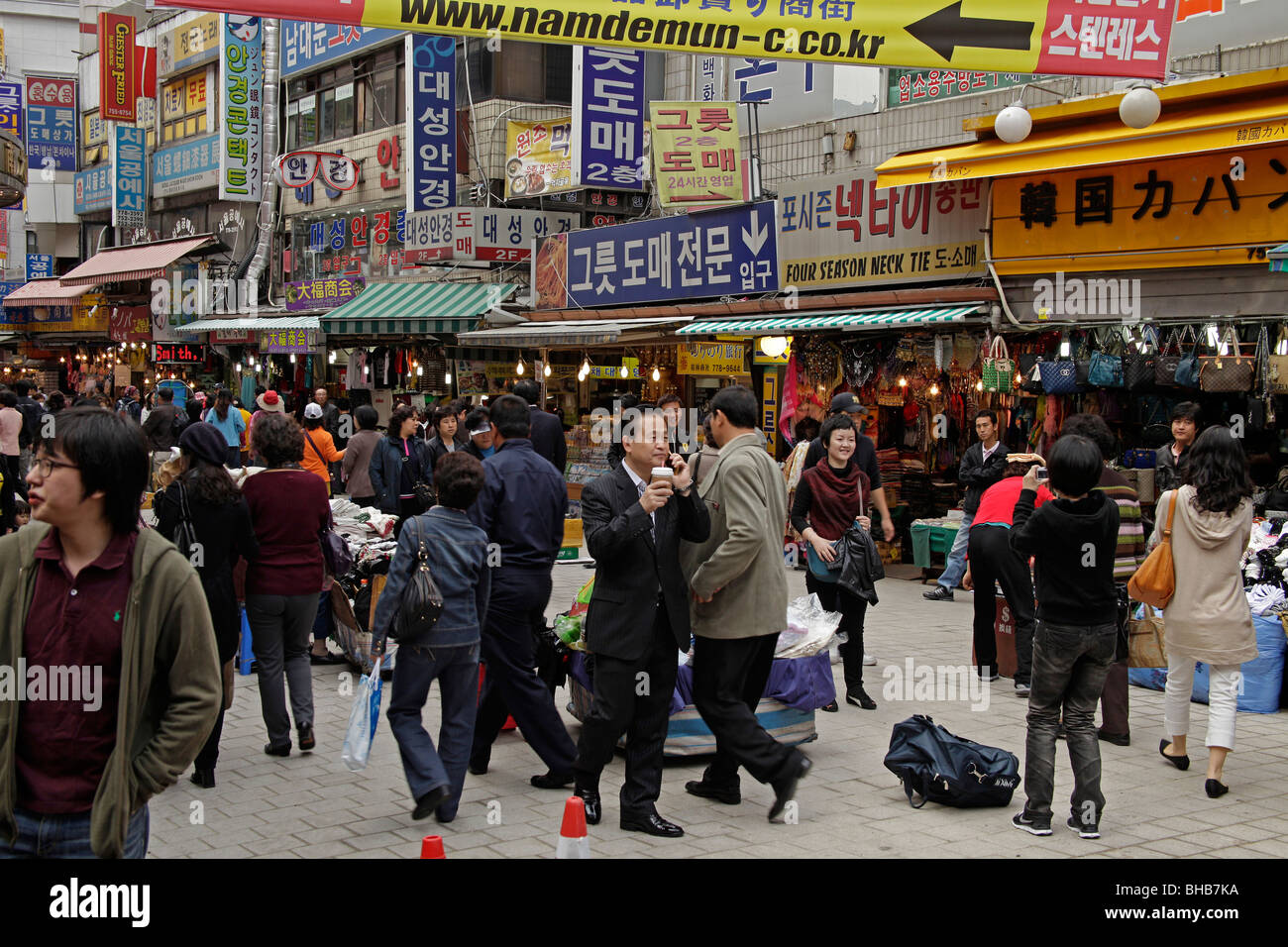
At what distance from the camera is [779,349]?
14.4 meters

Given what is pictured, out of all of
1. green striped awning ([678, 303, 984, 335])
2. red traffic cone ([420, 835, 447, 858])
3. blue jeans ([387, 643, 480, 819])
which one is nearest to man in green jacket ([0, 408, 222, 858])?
red traffic cone ([420, 835, 447, 858])

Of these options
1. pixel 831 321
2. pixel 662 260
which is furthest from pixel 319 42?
pixel 831 321

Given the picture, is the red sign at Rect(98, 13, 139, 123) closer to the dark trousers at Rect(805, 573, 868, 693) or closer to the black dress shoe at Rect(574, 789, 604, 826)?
the dark trousers at Rect(805, 573, 868, 693)

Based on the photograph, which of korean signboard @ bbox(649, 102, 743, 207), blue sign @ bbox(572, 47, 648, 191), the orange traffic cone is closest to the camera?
the orange traffic cone

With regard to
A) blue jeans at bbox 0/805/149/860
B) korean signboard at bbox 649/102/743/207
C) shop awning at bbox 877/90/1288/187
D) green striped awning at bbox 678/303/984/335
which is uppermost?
korean signboard at bbox 649/102/743/207

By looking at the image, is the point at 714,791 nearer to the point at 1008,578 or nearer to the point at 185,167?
the point at 1008,578

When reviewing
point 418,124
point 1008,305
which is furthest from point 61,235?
→ point 1008,305

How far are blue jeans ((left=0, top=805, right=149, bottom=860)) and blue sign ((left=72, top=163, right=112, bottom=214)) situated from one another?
36.4 metres

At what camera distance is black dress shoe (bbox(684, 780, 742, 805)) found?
20.2ft

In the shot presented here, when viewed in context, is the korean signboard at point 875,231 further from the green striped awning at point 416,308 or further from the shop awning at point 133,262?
the shop awning at point 133,262

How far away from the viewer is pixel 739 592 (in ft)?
19.1

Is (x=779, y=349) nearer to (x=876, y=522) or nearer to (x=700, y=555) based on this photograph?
(x=876, y=522)

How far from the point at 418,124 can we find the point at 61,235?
26929 millimetres

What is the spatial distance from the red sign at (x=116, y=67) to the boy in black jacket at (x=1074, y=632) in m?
32.7
